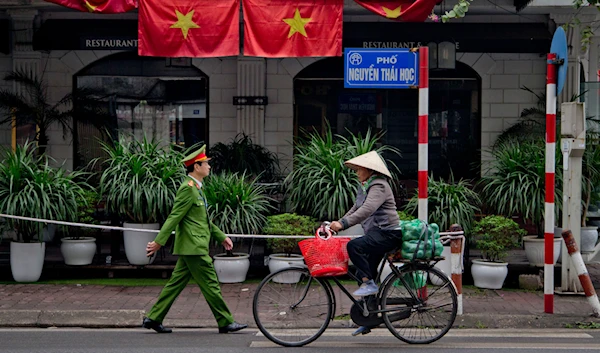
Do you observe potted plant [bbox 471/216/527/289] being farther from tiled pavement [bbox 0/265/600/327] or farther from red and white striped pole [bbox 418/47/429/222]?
red and white striped pole [bbox 418/47/429/222]

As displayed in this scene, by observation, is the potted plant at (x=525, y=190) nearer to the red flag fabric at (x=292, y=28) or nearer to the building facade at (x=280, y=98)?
the red flag fabric at (x=292, y=28)

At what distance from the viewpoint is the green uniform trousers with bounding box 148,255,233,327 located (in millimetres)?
8047

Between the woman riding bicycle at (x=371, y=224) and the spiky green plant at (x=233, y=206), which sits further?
the spiky green plant at (x=233, y=206)

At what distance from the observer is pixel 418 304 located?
7680 millimetres

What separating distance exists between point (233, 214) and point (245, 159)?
2.84 meters

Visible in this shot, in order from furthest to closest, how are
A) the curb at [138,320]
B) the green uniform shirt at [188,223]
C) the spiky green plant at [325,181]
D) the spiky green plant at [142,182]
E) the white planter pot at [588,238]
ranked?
the white planter pot at [588,238] → the spiky green plant at [325,181] → the spiky green plant at [142,182] → the curb at [138,320] → the green uniform shirt at [188,223]

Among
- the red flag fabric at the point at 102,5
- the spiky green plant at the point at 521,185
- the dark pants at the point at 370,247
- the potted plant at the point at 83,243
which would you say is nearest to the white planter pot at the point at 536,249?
the spiky green plant at the point at 521,185

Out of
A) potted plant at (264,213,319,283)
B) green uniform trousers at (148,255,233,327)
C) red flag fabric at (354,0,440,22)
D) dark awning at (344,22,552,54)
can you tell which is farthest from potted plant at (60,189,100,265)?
dark awning at (344,22,552,54)

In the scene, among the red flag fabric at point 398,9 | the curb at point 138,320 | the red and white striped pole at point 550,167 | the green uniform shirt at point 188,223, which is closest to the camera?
the green uniform shirt at point 188,223

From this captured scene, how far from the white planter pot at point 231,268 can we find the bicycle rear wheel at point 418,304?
3520 mm

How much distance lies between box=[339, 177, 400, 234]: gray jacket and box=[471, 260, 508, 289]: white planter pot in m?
3.35

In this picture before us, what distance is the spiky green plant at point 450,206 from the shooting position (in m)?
10.9

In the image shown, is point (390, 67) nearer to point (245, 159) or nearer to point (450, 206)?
point (450, 206)

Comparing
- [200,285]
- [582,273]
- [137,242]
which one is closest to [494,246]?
[582,273]
